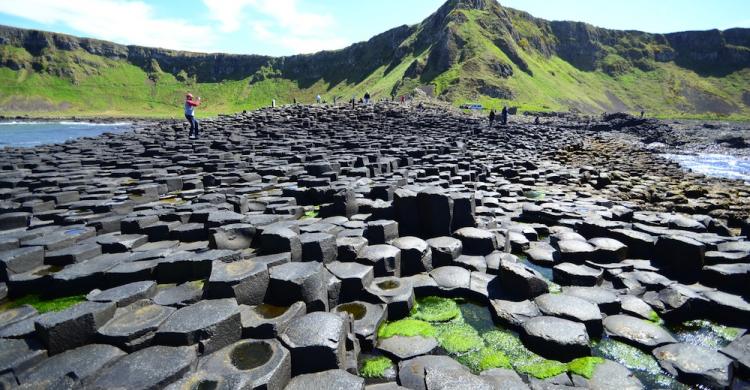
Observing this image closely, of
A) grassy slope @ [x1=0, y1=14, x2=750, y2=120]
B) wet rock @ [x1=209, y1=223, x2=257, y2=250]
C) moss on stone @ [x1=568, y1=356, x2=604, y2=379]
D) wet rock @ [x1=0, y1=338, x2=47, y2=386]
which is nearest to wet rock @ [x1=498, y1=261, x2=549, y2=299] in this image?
moss on stone @ [x1=568, y1=356, x2=604, y2=379]

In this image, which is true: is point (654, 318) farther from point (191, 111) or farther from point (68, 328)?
point (191, 111)

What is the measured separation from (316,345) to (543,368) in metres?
2.33

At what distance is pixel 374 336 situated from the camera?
4.14 m

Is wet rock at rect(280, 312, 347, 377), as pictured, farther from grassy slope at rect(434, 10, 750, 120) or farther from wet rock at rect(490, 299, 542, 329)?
grassy slope at rect(434, 10, 750, 120)

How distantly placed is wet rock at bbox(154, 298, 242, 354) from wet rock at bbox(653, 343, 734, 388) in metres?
4.39

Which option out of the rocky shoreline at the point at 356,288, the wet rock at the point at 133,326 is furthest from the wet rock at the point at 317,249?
the wet rock at the point at 133,326

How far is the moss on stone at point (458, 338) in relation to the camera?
4.11 metres

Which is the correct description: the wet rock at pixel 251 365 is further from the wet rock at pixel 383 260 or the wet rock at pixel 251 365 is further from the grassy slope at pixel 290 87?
the grassy slope at pixel 290 87

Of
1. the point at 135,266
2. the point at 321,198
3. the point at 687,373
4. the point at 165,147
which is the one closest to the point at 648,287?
the point at 687,373

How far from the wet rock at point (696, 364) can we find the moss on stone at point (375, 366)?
2.83 m

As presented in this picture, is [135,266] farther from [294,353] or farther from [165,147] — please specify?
[165,147]

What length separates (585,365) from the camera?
3.75 m

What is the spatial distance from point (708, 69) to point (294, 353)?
180081 mm

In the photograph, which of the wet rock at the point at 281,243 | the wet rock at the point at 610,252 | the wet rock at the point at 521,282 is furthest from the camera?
the wet rock at the point at 610,252
